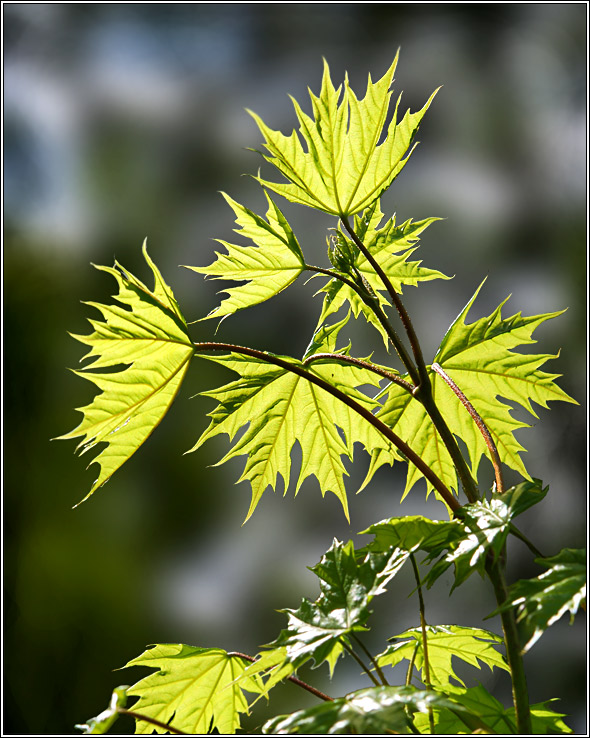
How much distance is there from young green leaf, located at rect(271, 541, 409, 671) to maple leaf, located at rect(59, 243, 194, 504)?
165 millimetres

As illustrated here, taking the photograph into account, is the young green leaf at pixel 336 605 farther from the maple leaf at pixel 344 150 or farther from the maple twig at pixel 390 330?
the maple leaf at pixel 344 150

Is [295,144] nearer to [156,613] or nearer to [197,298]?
[197,298]

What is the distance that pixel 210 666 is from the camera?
498 millimetres

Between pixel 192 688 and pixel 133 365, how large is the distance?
10.4 inches

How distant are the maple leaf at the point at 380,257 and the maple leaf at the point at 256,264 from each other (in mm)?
41

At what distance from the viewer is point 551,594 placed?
312 millimetres

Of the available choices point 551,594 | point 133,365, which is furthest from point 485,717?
point 133,365

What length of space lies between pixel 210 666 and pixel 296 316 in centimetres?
162

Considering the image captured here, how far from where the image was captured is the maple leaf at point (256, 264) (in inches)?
19.6

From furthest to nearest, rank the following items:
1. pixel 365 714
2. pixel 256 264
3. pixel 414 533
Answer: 1. pixel 256 264
2. pixel 414 533
3. pixel 365 714

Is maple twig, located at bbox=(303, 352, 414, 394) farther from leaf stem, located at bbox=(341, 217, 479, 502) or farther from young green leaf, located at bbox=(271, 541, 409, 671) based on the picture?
young green leaf, located at bbox=(271, 541, 409, 671)

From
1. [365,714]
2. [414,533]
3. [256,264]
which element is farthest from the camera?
[256,264]

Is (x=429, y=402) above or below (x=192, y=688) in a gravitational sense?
above

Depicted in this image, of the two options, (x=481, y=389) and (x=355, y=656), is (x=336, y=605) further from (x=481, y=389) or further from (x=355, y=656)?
(x=481, y=389)
